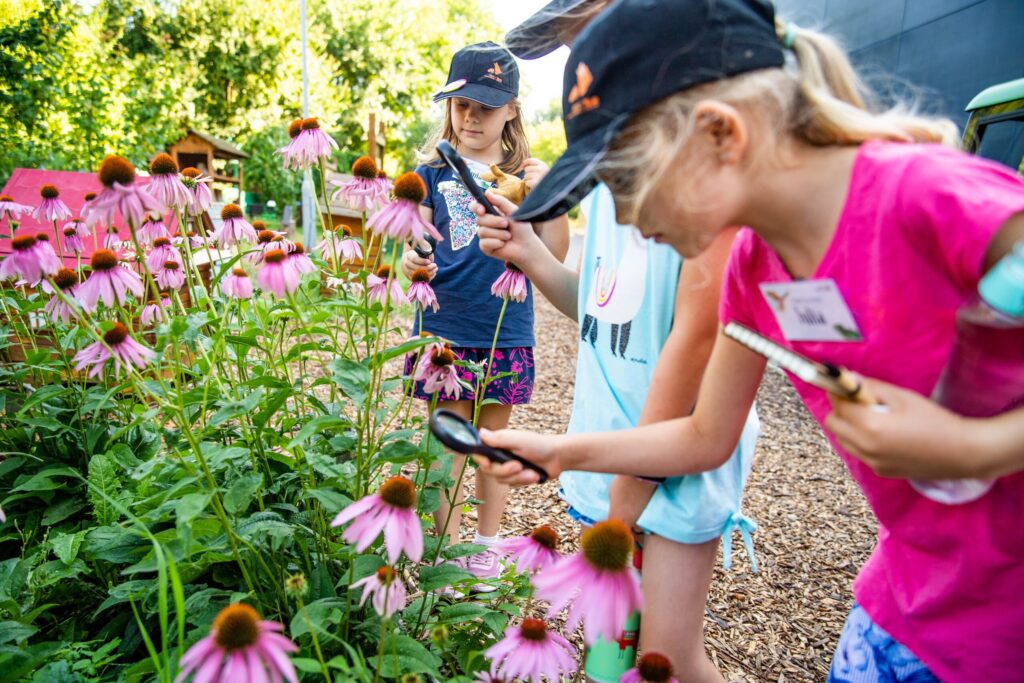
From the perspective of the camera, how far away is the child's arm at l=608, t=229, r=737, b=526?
100cm

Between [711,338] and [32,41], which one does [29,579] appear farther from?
[32,41]

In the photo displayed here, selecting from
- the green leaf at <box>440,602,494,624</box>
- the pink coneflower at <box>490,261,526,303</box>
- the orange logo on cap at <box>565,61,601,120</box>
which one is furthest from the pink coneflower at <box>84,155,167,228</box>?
the green leaf at <box>440,602,494,624</box>

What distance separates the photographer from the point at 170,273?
63.9 inches

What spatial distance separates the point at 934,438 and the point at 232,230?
63.2 inches

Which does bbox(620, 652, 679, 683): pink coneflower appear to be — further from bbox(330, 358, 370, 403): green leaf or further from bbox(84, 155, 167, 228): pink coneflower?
bbox(84, 155, 167, 228): pink coneflower

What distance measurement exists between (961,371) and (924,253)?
12 centimetres

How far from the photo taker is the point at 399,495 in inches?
36.5

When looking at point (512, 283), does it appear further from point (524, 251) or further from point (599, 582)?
point (599, 582)

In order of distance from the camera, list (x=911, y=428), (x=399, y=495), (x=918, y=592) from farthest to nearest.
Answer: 1. (x=399, y=495)
2. (x=918, y=592)
3. (x=911, y=428)

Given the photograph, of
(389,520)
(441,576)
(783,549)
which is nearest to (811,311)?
(389,520)

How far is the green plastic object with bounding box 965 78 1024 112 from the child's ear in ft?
10.9

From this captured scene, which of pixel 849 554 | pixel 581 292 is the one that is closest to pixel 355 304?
pixel 581 292

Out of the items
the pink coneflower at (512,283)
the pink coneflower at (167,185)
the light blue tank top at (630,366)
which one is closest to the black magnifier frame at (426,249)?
the pink coneflower at (512,283)

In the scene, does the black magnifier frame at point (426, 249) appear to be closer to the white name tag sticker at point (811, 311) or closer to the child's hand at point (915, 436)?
the white name tag sticker at point (811, 311)
